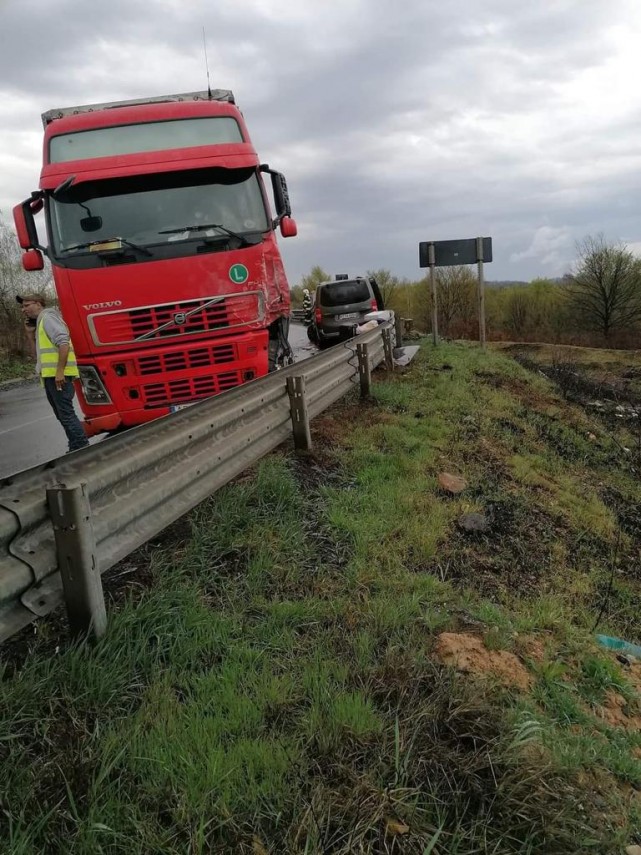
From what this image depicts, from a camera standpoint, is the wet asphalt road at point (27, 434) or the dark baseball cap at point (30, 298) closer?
the dark baseball cap at point (30, 298)

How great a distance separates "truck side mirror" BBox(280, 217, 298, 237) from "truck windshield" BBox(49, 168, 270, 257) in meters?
0.71

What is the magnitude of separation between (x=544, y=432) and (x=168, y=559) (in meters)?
6.48

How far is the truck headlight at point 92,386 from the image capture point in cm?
592

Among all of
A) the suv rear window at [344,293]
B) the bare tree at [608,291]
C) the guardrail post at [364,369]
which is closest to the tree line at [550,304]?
the bare tree at [608,291]

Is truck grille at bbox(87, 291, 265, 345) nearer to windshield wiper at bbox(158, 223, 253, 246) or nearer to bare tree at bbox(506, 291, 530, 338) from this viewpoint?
windshield wiper at bbox(158, 223, 253, 246)

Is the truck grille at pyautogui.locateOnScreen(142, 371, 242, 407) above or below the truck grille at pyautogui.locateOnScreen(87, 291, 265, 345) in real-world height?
below

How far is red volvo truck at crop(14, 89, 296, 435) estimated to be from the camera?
5797mm

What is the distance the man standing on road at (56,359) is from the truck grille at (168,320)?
0.34 meters

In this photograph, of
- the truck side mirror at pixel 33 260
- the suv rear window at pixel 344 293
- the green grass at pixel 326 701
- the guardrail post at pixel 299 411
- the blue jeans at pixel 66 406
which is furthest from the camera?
the suv rear window at pixel 344 293

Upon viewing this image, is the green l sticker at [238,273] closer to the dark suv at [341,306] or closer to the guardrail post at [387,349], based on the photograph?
the guardrail post at [387,349]

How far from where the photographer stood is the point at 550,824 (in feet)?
5.89

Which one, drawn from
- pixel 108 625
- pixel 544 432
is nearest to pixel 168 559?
pixel 108 625

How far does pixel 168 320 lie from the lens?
230 inches

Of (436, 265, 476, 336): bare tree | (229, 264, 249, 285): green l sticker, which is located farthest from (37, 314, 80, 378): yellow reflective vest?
(436, 265, 476, 336): bare tree
